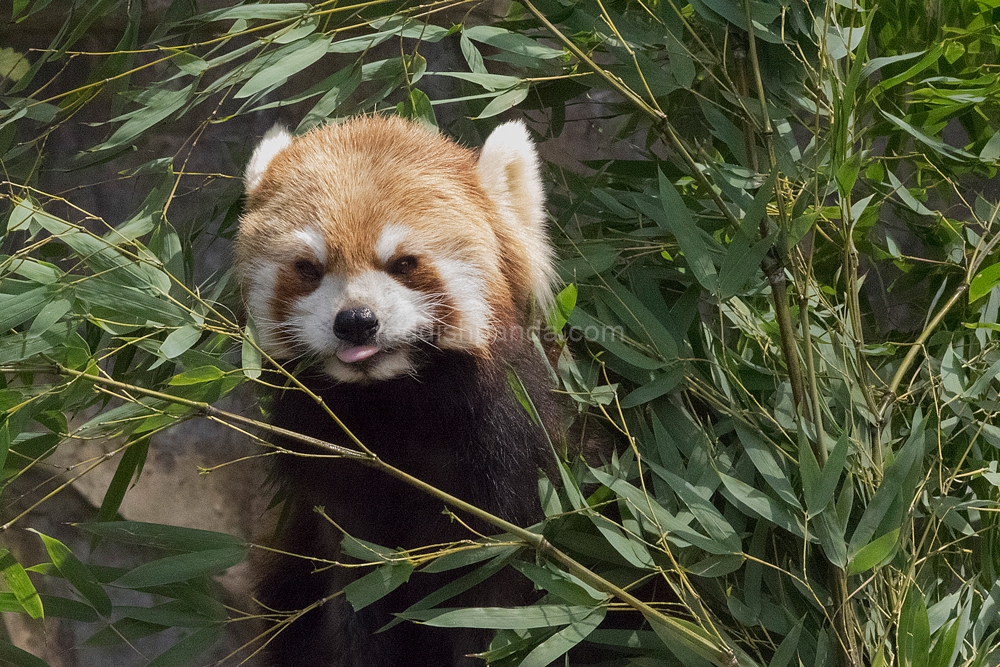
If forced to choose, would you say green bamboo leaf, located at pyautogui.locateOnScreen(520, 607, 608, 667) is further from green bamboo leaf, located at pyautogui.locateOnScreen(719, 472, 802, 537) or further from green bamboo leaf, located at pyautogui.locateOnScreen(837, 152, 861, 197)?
green bamboo leaf, located at pyautogui.locateOnScreen(837, 152, 861, 197)

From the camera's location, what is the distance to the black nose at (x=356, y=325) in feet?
4.78

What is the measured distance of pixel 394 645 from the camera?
1.91 metres

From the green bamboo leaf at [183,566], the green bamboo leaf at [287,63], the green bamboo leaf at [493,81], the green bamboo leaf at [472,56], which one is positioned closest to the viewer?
the green bamboo leaf at [183,566]

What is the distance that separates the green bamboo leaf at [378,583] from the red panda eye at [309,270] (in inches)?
19.7

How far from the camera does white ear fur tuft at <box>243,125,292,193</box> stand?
173cm

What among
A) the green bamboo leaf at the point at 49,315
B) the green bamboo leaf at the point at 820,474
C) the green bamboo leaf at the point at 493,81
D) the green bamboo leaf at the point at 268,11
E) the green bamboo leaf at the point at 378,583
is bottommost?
the green bamboo leaf at the point at 378,583

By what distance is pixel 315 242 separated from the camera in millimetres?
1530

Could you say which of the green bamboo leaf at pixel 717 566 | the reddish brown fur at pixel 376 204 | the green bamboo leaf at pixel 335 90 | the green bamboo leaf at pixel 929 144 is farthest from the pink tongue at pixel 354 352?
the green bamboo leaf at pixel 929 144

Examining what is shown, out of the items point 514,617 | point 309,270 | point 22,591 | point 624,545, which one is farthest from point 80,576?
point 624,545

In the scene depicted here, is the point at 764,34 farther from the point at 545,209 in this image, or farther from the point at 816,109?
the point at 545,209

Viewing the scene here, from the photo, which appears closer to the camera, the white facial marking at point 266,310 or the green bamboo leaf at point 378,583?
the green bamboo leaf at point 378,583

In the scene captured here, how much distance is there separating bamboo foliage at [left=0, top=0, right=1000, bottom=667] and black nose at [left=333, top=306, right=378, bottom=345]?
0.41 ft

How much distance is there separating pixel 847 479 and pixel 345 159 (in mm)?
1024

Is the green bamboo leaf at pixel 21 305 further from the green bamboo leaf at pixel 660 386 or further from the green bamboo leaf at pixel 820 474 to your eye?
the green bamboo leaf at pixel 820 474
